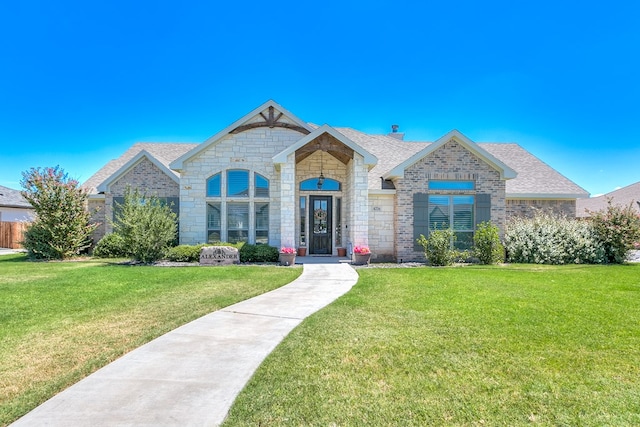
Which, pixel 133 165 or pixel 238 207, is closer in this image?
pixel 238 207

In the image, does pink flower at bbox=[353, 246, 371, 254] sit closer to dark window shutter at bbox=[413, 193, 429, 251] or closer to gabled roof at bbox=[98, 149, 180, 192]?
dark window shutter at bbox=[413, 193, 429, 251]

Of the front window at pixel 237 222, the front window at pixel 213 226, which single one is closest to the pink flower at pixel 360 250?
the front window at pixel 237 222

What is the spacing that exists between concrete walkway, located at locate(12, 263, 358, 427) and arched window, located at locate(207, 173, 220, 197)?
9.72 meters

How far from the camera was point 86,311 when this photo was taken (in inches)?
242

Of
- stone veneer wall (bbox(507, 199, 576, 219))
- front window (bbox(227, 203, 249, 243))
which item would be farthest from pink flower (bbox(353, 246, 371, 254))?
stone veneer wall (bbox(507, 199, 576, 219))

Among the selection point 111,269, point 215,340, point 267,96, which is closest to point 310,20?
point 267,96

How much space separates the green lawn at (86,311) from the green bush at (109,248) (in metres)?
4.05

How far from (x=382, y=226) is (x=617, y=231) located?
29.2 ft

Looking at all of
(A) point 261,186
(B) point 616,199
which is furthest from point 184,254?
(B) point 616,199

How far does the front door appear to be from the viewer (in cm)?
1545

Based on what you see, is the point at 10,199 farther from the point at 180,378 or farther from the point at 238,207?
the point at 180,378

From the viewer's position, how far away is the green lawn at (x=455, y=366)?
2801 millimetres

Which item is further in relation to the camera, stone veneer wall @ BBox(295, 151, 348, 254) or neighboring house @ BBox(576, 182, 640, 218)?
neighboring house @ BBox(576, 182, 640, 218)

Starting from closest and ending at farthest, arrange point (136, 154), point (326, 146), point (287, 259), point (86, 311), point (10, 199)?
point (86, 311), point (287, 259), point (326, 146), point (136, 154), point (10, 199)
